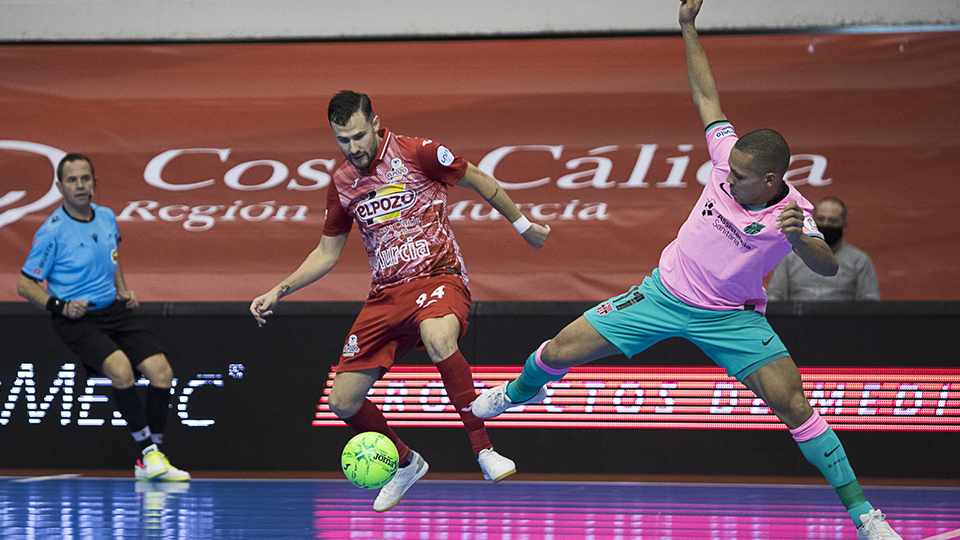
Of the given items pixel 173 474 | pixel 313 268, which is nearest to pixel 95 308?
pixel 173 474

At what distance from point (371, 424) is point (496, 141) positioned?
171 inches

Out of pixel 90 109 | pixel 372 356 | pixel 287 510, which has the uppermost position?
pixel 90 109

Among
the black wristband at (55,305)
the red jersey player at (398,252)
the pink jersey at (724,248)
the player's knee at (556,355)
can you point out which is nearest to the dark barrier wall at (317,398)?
the black wristband at (55,305)

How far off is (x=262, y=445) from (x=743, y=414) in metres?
3.39

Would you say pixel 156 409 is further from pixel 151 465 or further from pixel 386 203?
pixel 386 203

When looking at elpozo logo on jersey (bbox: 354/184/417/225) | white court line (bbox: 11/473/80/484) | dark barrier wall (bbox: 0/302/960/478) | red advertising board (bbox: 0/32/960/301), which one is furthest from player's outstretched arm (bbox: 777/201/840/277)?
white court line (bbox: 11/473/80/484)

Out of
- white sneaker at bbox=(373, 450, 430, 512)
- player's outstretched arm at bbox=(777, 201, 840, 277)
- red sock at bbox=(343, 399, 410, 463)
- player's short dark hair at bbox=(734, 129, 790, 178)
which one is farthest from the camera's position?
red sock at bbox=(343, 399, 410, 463)

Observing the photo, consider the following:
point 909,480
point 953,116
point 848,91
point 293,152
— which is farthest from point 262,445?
point 953,116

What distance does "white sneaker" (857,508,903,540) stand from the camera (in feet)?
12.8

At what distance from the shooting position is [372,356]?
4820 millimetres

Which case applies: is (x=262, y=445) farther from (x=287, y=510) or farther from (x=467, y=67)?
(x=467, y=67)

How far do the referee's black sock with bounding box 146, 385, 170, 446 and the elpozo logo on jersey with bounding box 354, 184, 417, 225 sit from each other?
278 centimetres

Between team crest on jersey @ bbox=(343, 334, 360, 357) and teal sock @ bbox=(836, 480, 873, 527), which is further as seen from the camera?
team crest on jersey @ bbox=(343, 334, 360, 357)

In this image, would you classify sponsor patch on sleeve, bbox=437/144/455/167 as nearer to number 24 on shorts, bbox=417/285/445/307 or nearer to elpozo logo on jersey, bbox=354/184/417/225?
elpozo logo on jersey, bbox=354/184/417/225
